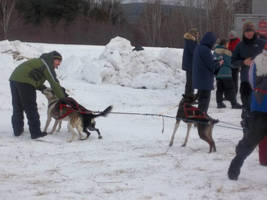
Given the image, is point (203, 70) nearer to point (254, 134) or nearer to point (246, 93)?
point (246, 93)

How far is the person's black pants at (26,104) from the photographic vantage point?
672 centimetres

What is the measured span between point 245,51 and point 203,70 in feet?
2.61

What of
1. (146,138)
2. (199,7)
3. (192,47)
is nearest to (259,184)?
(146,138)

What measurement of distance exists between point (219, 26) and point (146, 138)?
2273 cm

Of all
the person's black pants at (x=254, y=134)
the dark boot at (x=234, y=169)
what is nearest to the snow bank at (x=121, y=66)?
the dark boot at (x=234, y=169)

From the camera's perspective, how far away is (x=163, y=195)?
164 inches

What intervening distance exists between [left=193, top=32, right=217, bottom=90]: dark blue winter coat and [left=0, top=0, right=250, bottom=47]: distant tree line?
1804 cm

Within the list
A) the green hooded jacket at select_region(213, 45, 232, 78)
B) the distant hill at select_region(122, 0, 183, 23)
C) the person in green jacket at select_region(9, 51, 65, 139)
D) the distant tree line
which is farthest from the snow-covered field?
the distant hill at select_region(122, 0, 183, 23)

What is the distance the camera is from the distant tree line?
27203 millimetres

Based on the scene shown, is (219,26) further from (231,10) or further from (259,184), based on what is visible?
(259,184)

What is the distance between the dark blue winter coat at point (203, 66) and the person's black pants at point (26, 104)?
2851mm

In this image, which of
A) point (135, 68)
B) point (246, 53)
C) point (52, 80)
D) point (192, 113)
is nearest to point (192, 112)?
point (192, 113)

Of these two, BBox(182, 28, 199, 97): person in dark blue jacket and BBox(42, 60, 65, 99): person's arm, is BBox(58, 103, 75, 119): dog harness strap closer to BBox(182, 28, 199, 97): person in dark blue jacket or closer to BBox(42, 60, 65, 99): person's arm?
BBox(42, 60, 65, 99): person's arm

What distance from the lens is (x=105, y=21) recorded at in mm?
35531
